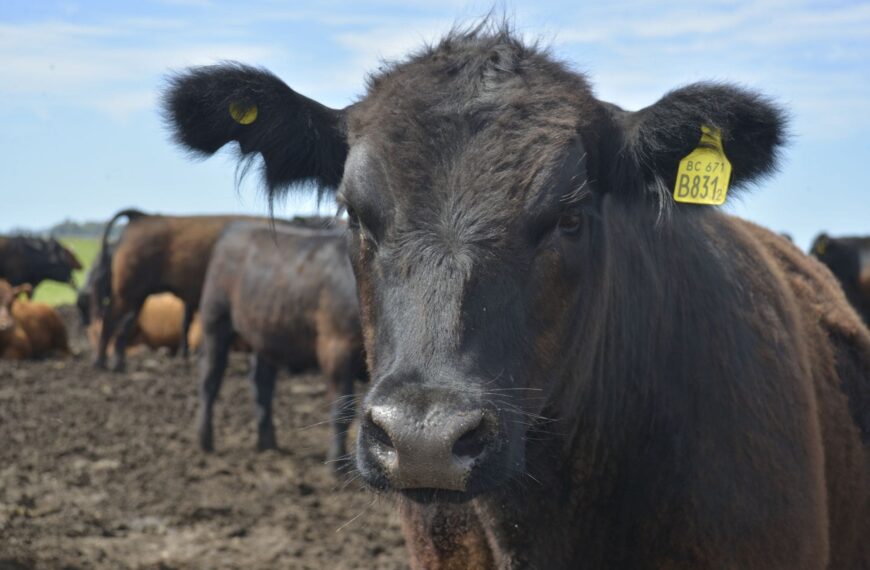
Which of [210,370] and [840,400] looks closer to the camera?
[840,400]

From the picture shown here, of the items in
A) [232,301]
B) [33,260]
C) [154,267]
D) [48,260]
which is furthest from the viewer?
[48,260]

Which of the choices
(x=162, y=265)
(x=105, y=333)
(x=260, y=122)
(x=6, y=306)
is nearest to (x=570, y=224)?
(x=260, y=122)

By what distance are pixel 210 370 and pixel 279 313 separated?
1.01 m

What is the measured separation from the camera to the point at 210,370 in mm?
11469

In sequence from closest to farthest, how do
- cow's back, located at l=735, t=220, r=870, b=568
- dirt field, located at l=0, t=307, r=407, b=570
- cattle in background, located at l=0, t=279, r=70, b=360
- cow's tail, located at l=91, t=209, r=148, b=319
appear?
cow's back, located at l=735, t=220, r=870, b=568
dirt field, located at l=0, t=307, r=407, b=570
cattle in background, located at l=0, t=279, r=70, b=360
cow's tail, located at l=91, t=209, r=148, b=319

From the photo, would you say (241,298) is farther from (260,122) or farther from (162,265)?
(260,122)

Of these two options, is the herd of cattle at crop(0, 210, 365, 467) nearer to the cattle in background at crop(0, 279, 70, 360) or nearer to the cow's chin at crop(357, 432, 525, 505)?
the cattle in background at crop(0, 279, 70, 360)

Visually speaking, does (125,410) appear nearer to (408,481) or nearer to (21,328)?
(21,328)

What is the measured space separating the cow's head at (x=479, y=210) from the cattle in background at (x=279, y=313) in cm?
658

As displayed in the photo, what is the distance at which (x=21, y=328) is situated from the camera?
17844mm

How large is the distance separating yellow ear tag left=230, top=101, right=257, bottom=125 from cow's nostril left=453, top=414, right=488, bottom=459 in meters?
1.66

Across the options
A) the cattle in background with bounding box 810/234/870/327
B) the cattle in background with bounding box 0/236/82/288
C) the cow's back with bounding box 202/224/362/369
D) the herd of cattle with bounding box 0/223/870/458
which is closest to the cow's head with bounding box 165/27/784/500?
the herd of cattle with bounding box 0/223/870/458

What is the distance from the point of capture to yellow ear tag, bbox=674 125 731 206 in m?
3.45

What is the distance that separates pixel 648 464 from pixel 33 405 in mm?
9865
